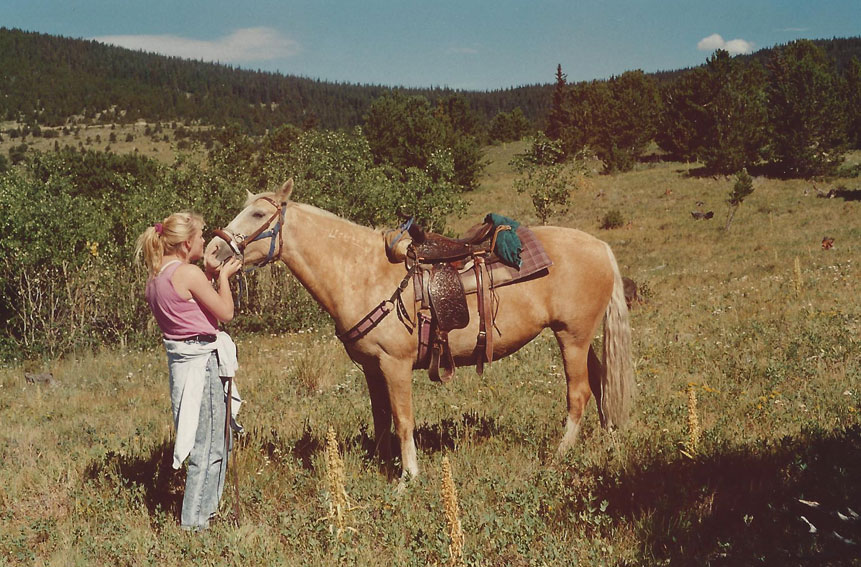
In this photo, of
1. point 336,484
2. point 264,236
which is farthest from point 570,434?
point 264,236

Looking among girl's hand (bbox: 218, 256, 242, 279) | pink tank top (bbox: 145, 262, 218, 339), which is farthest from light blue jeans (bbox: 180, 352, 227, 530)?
girl's hand (bbox: 218, 256, 242, 279)

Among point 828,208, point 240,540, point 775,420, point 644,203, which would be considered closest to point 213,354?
point 240,540

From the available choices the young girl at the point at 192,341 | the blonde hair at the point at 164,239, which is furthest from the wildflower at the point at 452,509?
the blonde hair at the point at 164,239

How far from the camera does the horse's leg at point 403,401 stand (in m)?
4.67

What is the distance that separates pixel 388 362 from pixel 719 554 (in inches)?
105

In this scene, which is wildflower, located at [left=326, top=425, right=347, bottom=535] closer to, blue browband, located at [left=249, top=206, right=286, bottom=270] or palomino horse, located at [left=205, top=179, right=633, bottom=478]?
palomino horse, located at [left=205, top=179, right=633, bottom=478]

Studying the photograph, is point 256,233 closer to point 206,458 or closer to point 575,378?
point 206,458

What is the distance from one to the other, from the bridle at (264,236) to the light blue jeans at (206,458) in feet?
2.77

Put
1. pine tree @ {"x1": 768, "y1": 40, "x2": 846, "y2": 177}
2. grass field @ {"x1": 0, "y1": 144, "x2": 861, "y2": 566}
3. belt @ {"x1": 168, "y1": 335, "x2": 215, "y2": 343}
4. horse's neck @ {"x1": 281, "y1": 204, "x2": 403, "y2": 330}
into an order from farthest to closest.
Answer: pine tree @ {"x1": 768, "y1": 40, "x2": 846, "y2": 177}
horse's neck @ {"x1": 281, "y1": 204, "x2": 403, "y2": 330}
belt @ {"x1": 168, "y1": 335, "x2": 215, "y2": 343}
grass field @ {"x1": 0, "y1": 144, "x2": 861, "y2": 566}

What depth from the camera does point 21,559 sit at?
158 inches

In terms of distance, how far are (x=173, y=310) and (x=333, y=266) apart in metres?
1.36

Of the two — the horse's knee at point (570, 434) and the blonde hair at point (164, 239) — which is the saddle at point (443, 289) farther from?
the blonde hair at point (164, 239)

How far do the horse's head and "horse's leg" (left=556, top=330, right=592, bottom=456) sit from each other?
283 cm

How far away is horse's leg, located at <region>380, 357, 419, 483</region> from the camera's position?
467cm
